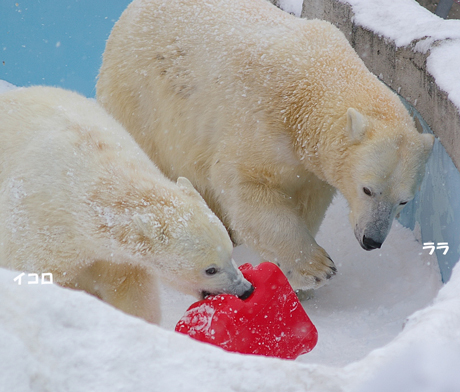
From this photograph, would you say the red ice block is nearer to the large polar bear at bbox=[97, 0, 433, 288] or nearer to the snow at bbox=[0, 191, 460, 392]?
the large polar bear at bbox=[97, 0, 433, 288]

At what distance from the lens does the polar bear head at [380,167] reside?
287 cm

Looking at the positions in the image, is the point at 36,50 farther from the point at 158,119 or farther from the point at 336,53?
the point at 336,53

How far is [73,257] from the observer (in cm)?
244

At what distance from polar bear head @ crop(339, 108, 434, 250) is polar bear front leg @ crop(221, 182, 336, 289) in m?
0.33

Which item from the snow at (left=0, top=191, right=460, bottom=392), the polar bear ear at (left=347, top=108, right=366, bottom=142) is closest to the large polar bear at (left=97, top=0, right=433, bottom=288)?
the polar bear ear at (left=347, top=108, right=366, bottom=142)

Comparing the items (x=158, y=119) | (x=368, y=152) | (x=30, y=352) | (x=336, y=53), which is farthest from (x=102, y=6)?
(x=30, y=352)

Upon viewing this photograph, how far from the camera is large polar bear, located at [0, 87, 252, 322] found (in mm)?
2285

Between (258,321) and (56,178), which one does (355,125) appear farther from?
(56,178)

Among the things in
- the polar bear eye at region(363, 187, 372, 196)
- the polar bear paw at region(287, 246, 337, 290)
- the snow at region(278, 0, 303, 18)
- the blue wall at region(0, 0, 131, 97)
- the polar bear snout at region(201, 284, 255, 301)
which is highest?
the snow at region(278, 0, 303, 18)

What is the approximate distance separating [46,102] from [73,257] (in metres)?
0.86

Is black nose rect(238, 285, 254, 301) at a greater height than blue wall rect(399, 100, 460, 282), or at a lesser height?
lesser

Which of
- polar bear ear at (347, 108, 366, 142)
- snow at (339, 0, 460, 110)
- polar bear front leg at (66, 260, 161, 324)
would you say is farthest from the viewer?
snow at (339, 0, 460, 110)

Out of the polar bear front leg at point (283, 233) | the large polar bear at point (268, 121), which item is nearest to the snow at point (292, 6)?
the large polar bear at point (268, 121)

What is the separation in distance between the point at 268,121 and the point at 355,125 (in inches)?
19.9
